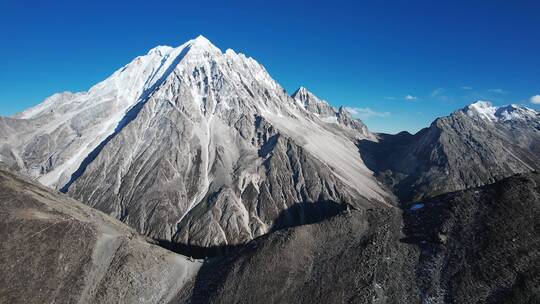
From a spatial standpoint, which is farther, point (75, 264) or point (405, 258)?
point (75, 264)

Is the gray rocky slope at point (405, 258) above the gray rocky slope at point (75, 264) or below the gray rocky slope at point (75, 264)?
above

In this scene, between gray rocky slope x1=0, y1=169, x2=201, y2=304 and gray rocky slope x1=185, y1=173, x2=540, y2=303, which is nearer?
gray rocky slope x1=185, y1=173, x2=540, y2=303

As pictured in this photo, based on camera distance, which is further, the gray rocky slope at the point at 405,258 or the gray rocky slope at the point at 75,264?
the gray rocky slope at the point at 75,264

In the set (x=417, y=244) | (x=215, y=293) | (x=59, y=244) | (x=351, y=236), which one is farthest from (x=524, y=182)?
(x=59, y=244)

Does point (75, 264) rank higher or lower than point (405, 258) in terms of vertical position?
lower

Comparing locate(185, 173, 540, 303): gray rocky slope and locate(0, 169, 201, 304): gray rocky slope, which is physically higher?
locate(185, 173, 540, 303): gray rocky slope
